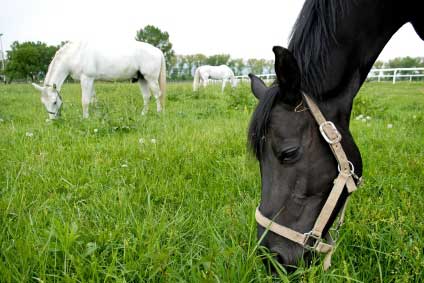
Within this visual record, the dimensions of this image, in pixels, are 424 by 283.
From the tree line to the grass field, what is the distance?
26.3 m

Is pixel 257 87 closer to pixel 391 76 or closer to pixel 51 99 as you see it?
pixel 51 99

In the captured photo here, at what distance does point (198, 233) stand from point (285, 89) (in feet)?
2.78

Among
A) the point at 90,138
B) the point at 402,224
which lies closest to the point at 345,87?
the point at 402,224

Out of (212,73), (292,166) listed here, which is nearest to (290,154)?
(292,166)

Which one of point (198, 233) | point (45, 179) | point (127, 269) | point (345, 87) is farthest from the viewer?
point (45, 179)

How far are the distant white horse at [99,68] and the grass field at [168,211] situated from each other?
299 cm

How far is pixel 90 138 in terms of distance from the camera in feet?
11.7

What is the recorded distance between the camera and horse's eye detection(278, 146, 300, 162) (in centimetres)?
125

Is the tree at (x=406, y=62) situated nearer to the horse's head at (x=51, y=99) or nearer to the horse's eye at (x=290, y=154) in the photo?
the horse's head at (x=51, y=99)

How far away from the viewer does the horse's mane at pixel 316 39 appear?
1.29 m

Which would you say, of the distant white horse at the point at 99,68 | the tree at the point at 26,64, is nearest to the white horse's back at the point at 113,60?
the distant white horse at the point at 99,68

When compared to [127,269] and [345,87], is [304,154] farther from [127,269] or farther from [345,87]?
[127,269]

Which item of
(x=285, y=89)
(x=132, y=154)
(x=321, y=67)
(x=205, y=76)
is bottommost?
(x=132, y=154)

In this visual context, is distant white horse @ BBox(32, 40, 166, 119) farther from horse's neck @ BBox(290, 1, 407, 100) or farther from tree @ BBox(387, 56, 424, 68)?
tree @ BBox(387, 56, 424, 68)
